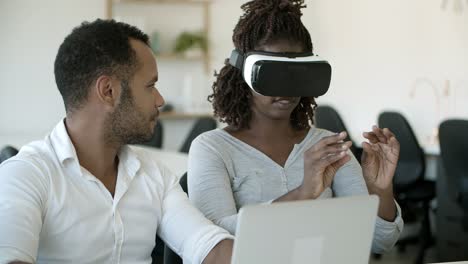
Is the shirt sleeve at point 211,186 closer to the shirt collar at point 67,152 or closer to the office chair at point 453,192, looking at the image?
the shirt collar at point 67,152

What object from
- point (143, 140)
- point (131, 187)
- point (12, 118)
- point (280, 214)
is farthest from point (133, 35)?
point (12, 118)

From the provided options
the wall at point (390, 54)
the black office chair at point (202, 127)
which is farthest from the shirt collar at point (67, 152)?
the wall at point (390, 54)

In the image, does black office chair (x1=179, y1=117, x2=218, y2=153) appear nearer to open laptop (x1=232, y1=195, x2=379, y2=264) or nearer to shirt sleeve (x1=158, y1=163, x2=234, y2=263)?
shirt sleeve (x1=158, y1=163, x2=234, y2=263)

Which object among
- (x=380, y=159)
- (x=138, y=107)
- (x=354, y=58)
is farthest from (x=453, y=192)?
(x=138, y=107)

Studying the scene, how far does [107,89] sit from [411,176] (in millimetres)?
2983

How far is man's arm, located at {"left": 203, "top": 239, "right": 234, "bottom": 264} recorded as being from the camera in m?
1.60

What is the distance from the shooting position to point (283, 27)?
1.97 meters

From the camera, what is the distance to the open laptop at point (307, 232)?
118 cm

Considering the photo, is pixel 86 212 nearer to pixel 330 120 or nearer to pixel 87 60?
pixel 87 60

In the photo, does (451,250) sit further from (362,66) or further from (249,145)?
(249,145)

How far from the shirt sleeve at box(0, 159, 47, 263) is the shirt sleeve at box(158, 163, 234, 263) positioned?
329 mm

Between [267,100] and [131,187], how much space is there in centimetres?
47

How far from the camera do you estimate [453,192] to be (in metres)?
3.79

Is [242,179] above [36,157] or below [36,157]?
below
